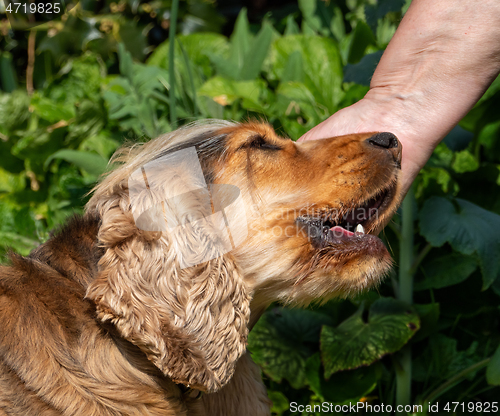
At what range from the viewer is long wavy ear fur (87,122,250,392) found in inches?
71.6

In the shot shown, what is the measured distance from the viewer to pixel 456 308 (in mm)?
3303

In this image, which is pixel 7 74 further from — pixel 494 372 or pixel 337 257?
pixel 494 372

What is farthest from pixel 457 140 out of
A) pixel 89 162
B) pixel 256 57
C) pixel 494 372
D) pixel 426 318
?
pixel 89 162

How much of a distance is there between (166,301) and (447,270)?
1.92m

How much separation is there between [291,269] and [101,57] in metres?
4.53

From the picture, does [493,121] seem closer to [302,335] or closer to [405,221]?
[405,221]

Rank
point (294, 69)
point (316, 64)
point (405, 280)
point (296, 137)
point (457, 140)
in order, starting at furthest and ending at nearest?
1. point (316, 64)
2. point (294, 69)
3. point (296, 137)
4. point (457, 140)
5. point (405, 280)

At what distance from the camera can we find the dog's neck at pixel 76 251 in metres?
2.03

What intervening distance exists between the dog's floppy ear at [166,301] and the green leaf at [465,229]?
1.25 m

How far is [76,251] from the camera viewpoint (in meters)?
2.08

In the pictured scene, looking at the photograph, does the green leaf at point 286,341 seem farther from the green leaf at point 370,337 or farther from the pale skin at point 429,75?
the pale skin at point 429,75

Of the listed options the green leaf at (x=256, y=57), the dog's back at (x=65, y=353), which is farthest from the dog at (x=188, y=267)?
the green leaf at (x=256, y=57)

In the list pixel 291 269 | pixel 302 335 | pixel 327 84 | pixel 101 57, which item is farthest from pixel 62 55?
pixel 291 269

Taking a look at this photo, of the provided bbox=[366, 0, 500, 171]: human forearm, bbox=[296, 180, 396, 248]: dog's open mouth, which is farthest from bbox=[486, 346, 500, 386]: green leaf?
bbox=[366, 0, 500, 171]: human forearm
